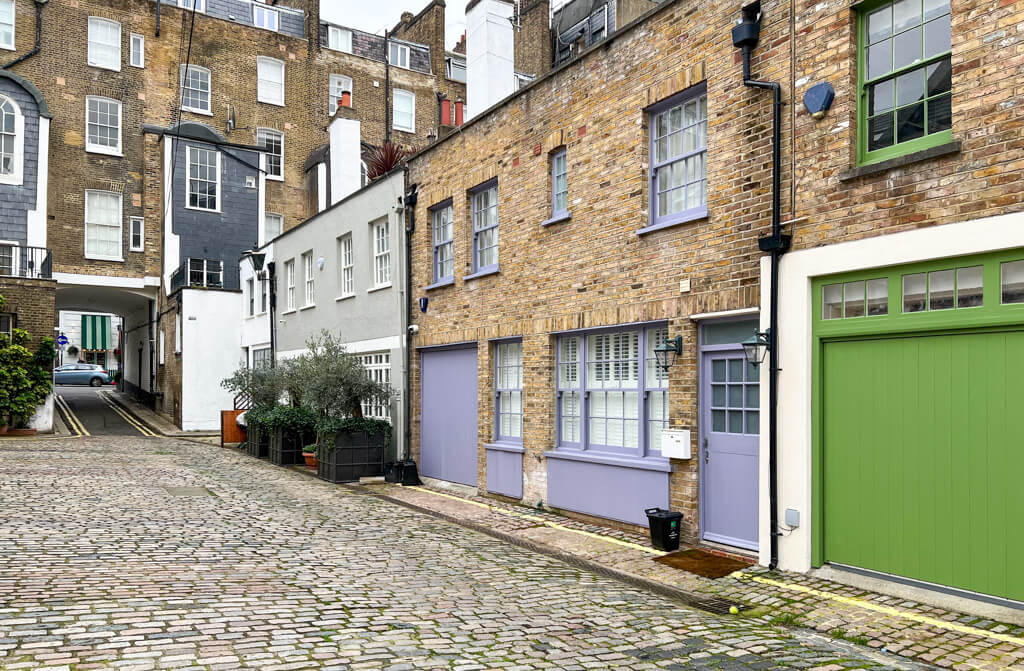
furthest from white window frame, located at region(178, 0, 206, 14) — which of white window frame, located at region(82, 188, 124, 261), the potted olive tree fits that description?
the potted olive tree

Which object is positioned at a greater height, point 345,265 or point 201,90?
point 201,90

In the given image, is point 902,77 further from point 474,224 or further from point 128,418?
point 128,418

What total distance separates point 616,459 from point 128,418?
25.8 meters

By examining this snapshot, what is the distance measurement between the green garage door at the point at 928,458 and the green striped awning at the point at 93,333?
152 feet

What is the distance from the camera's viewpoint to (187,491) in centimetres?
1341

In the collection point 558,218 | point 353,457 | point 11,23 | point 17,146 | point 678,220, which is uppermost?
point 11,23

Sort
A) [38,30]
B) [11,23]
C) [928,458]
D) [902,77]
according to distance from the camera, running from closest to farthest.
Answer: [928,458] < [902,77] < [11,23] < [38,30]

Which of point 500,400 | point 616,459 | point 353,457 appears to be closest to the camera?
point 616,459

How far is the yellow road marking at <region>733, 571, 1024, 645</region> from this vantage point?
19.1 ft

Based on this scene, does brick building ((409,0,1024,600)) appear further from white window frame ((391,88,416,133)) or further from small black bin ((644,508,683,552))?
white window frame ((391,88,416,133))

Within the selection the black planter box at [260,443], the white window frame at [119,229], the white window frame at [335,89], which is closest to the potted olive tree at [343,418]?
the black planter box at [260,443]

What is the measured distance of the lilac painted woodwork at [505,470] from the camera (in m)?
12.2

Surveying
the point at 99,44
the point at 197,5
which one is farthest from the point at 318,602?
the point at 197,5

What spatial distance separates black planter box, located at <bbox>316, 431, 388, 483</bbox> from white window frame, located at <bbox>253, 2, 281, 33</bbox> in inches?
1090
